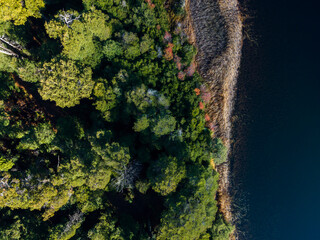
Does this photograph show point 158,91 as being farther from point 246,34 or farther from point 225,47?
point 246,34

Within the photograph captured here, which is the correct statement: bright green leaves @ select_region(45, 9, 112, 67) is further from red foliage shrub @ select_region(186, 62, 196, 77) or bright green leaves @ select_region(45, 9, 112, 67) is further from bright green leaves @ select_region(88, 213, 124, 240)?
bright green leaves @ select_region(88, 213, 124, 240)

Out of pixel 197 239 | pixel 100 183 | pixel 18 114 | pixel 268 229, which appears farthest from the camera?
pixel 268 229

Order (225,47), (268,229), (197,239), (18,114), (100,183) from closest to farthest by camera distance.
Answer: (100,183) → (197,239) → (18,114) → (225,47) → (268,229)

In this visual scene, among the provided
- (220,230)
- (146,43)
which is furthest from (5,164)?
(220,230)

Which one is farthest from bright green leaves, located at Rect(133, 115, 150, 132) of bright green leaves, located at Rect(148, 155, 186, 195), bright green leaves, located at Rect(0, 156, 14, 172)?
bright green leaves, located at Rect(0, 156, 14, 172)

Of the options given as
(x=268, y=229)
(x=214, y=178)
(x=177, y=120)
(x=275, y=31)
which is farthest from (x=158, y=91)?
(x=268, y=229)

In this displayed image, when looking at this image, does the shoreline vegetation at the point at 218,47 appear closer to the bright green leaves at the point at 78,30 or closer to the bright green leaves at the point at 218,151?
the bright green leaves at the point at 218,151

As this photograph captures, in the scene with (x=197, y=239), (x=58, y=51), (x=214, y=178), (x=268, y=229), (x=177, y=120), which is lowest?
(x=268, y=229)

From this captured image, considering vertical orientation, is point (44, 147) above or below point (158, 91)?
below
